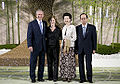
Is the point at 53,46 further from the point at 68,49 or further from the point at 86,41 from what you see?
the point at 86,41

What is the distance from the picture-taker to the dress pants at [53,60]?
3.40 m

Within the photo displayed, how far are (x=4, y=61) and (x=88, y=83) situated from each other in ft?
9.56

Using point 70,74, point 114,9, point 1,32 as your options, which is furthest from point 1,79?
point 114,9

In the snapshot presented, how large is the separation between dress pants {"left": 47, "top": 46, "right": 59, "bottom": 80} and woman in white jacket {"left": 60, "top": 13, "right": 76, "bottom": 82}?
0.11 m

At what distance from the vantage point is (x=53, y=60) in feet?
11.4

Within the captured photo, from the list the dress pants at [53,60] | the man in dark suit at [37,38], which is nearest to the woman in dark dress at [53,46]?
the dress pants at [53,60]

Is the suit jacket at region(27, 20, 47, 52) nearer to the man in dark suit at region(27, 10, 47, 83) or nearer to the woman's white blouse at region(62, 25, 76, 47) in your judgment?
Result: the man in dark suit at region(27, 10, 47, 83)

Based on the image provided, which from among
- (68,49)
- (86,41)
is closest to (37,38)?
(68,49)

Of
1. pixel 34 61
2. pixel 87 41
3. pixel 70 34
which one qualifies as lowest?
pixel 34 61

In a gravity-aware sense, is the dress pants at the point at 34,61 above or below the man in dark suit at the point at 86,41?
below

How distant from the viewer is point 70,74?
11.1 feet

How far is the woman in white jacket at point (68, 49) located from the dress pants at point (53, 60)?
0.38 ft

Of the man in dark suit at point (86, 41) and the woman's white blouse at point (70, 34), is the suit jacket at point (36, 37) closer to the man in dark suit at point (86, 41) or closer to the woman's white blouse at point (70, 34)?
the woman's white blouse at point (70, 34)

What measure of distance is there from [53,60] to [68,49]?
0.38 metres
